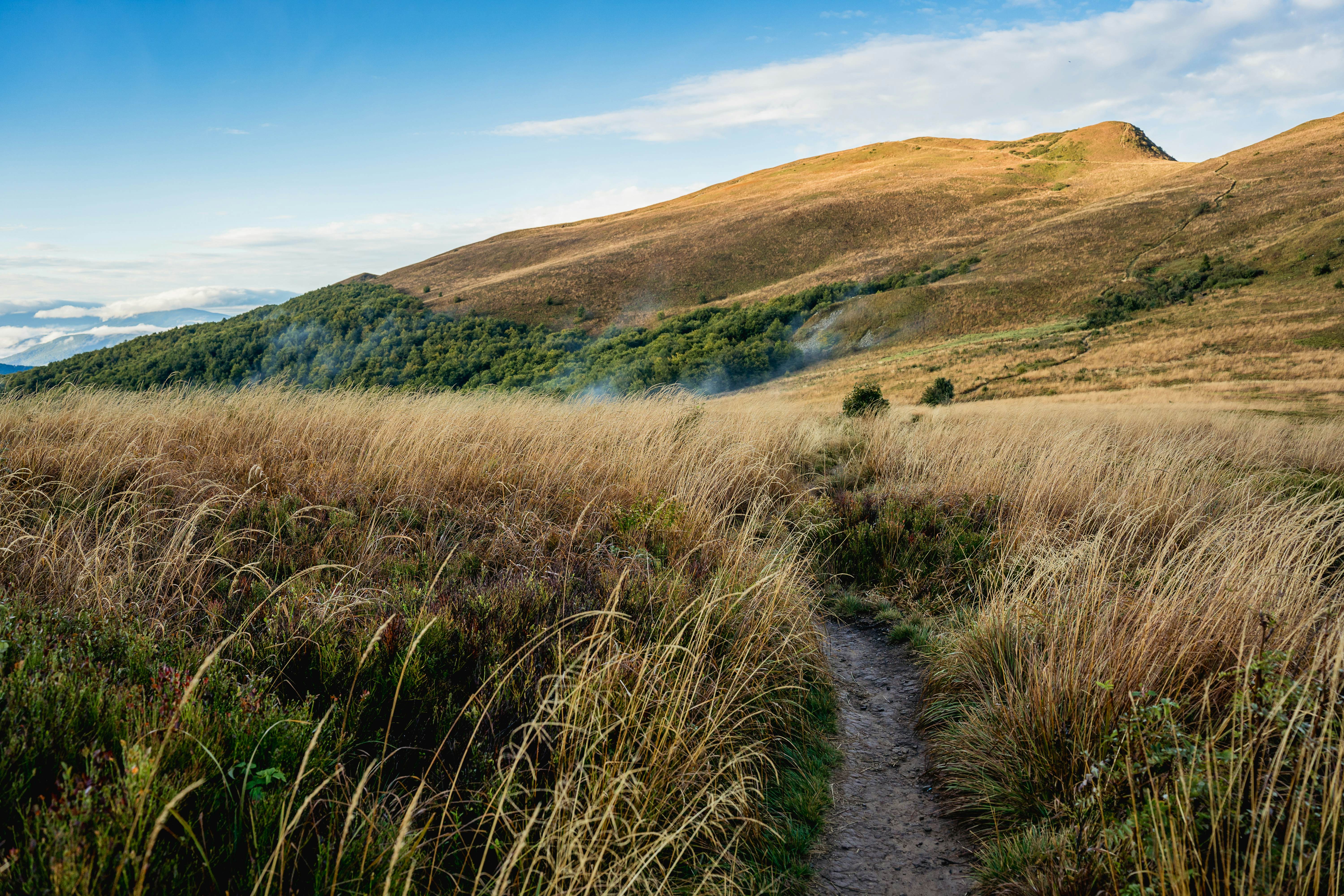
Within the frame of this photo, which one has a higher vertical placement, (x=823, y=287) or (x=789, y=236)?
(x=789, y=236)

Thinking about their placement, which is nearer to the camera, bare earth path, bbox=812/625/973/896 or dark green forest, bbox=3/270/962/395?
bare earth path, bbox=812/625/973/896

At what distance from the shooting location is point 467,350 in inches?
1709

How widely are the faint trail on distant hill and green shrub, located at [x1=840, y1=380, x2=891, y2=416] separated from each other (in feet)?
129

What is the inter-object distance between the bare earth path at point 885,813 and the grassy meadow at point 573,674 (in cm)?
14

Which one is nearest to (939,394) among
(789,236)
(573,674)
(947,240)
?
(573,674)

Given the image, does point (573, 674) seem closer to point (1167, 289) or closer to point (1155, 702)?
point (1155, 702)

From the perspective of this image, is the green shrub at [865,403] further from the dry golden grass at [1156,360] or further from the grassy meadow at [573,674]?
the dry golden grass at [1156,360]

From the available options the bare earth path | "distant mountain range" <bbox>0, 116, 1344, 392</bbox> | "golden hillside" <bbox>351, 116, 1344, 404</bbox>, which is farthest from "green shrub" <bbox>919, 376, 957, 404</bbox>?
the bare earth path

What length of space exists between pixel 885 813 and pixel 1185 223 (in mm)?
63680

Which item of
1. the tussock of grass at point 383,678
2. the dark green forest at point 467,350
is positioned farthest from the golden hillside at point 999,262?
the tussock of grass at point 383,678

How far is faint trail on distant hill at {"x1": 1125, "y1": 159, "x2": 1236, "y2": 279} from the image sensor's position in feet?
145

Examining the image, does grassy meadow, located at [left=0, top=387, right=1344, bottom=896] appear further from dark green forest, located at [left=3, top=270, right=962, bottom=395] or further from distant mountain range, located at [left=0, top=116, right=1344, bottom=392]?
dark green forest, located at [left=3, top=270, right=962, bottom=395]

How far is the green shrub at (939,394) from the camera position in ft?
81.6

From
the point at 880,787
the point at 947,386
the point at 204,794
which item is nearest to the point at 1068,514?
the point at 880,787
